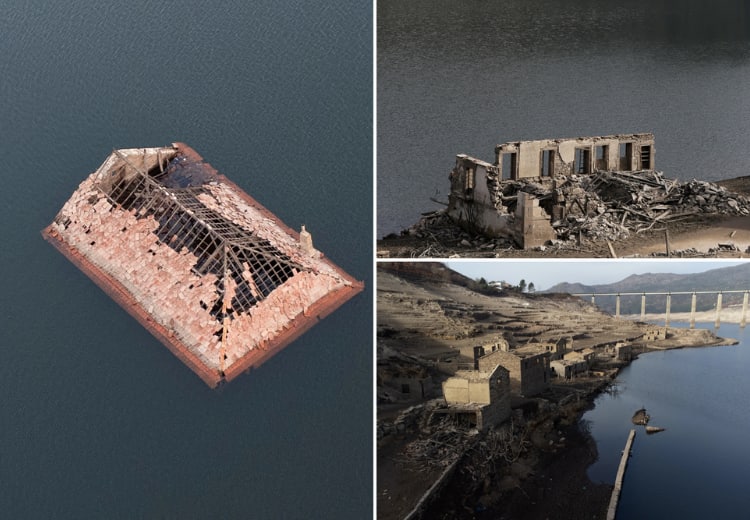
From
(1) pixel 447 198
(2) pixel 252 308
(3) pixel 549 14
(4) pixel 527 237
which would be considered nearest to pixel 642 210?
(4) pixel 527 237

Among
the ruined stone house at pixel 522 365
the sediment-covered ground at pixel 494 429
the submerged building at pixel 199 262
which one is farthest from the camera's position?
the submerged building at pixel 199 262

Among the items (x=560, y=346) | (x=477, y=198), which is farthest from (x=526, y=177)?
(x=560, y=346)

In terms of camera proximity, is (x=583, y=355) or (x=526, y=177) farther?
(x=526, y=177)

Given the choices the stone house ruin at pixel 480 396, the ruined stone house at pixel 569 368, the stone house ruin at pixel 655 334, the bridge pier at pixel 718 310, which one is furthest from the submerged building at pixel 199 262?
the bridge pier at pixel 718 310

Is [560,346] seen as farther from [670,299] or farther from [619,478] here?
[619,478]

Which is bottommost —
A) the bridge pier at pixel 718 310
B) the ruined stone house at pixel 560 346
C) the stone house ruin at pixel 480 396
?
the stone house ruin at pixel 480 396

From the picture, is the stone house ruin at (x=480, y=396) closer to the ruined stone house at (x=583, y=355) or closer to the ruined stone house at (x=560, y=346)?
the ruined stone house at (x=560, y=346)
